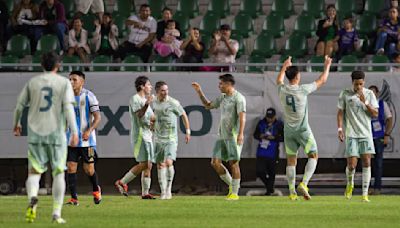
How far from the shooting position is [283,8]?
98.0 feet

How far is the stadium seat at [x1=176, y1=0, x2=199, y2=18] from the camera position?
29953 millimetres

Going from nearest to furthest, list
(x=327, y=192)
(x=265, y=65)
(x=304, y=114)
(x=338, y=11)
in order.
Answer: (x=304, y=114)
(x=265, y=65)
(x=327, y=192)
(x=338, y=11)

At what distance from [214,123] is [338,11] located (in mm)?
5145

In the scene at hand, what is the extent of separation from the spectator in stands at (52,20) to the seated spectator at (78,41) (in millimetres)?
541

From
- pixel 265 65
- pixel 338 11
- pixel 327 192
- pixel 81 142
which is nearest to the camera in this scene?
pixel 81 142

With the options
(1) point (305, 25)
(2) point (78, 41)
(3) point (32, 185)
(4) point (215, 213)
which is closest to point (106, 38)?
(2) point (78, 41)

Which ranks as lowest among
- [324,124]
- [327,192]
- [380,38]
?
[327,192]

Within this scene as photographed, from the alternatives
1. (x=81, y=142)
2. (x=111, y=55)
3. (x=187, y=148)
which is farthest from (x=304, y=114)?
(x=111, y=55)

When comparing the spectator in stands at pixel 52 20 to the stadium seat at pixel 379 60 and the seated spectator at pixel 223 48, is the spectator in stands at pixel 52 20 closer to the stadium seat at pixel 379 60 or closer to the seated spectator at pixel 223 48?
the seated spectator at pixel 223 48

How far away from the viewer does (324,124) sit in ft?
86.6

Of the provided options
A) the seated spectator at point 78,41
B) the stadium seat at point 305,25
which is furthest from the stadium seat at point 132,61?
the stadium seat at point 305,25

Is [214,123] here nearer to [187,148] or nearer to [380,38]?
[187,148]

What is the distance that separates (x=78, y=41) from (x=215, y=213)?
37.6 feet

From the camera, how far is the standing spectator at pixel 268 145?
2609 centimetres
